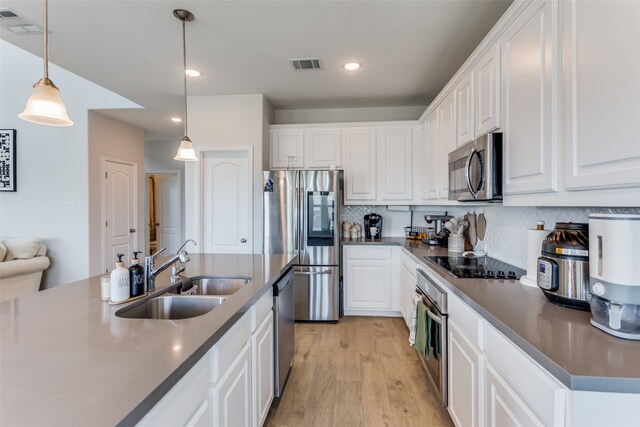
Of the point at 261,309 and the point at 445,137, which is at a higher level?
the point at 445,137

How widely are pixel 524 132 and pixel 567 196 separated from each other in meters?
0.42

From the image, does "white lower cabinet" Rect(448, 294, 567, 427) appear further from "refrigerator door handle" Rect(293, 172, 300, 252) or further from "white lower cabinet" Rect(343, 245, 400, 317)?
"refrigerator door handle" Rect(293, 172, 300, 252)

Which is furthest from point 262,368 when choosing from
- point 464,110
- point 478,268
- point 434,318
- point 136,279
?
point 464,110

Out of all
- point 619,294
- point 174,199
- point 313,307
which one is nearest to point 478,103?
point 619,294

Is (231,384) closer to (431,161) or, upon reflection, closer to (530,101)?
(530,101)

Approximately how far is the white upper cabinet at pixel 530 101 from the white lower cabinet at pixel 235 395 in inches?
61.5

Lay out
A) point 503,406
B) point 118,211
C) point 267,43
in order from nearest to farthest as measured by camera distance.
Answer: point 503,406, point 267,43, point 118,211

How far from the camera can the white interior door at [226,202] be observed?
3.80m

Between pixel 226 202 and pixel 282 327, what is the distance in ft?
7.08

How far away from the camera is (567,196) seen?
1271mm

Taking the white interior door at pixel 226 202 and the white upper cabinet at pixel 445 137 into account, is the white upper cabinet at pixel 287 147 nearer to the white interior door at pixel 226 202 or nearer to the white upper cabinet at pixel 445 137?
the white interior door at pixel 226 202

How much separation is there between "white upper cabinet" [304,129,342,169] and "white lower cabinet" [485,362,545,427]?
2.98 metres

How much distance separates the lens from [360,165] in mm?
3916

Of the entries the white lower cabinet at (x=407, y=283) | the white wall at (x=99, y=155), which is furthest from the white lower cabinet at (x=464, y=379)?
the white wall at (x=99, y=155)
